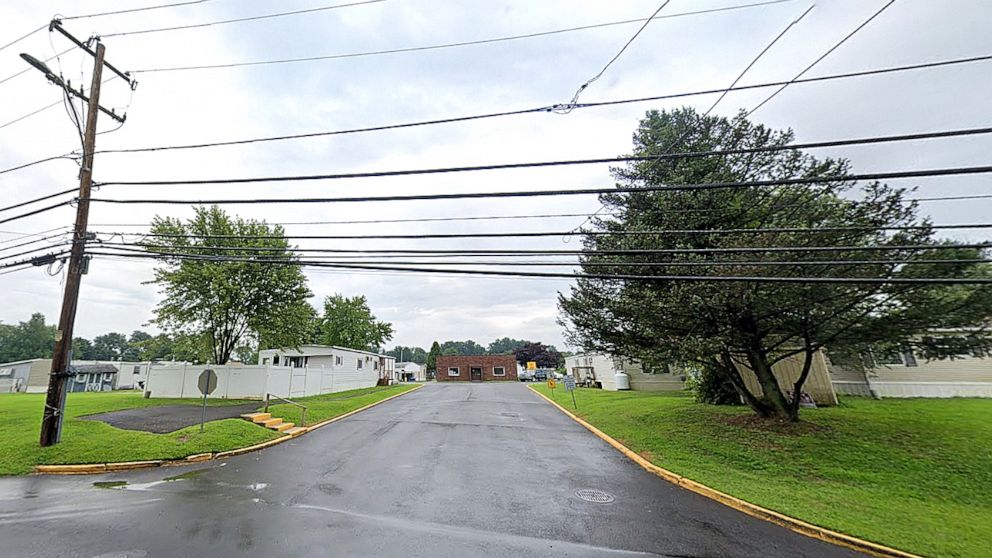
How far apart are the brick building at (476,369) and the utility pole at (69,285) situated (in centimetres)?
4855

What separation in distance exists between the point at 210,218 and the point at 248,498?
20481 mm

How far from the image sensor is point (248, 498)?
687cm

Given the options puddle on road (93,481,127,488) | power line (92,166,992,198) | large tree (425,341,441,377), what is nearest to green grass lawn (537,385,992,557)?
power line (92,166,992,198)

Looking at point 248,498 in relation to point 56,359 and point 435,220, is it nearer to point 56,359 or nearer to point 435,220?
point 435,220

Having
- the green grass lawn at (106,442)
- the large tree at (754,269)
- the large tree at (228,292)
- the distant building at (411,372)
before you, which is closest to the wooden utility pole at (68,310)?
the green grass lawn at (106,442)

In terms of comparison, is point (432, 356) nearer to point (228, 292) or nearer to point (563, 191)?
point (228, 292)

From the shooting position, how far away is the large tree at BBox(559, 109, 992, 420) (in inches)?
367

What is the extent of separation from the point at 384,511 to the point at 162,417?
41.0ft

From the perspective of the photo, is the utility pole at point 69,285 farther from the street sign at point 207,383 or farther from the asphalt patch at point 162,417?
the street sign at point 207,383

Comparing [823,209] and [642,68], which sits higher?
[642,68]

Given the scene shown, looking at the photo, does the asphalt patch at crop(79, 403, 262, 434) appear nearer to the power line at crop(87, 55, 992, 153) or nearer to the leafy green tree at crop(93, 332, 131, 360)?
the power line at crop(87, 55, 992, 153)

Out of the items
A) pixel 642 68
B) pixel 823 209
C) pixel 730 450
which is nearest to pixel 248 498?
pixel 642 68

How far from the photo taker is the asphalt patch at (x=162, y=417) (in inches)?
482

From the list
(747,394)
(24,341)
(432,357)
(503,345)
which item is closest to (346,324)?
(432,357)
